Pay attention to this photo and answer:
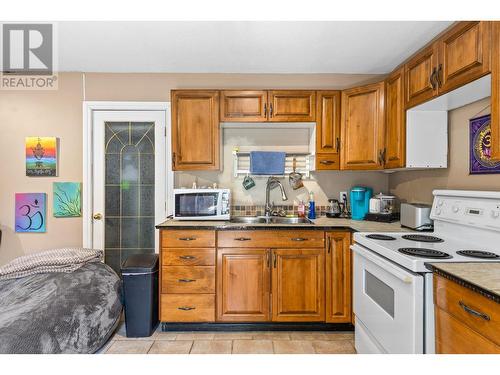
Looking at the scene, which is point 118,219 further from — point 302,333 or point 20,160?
point 302,333

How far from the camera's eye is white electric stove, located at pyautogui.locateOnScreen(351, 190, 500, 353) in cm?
129

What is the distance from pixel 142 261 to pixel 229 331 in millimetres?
957

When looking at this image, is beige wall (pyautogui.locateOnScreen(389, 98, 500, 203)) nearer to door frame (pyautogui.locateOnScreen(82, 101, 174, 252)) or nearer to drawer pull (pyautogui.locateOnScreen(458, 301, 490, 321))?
drawer pull (pyautogui.locateOnScreen(458, 301, 490, 321))

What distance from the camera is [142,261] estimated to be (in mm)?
2410

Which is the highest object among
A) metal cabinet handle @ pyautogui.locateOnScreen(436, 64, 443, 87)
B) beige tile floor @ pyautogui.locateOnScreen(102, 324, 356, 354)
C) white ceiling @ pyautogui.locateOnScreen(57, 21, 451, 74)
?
white ceiling @ pyautogui.locateOnScreen(57, 21, 451, 74)

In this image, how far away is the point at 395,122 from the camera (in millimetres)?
2289

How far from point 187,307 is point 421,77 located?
2.51 metres

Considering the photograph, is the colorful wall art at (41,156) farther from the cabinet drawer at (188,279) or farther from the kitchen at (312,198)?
the cabinet drawer at (188,279)

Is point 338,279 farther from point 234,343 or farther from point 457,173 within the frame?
point 457,173

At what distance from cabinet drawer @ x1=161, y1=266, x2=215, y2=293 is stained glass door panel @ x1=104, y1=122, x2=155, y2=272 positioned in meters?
0.75

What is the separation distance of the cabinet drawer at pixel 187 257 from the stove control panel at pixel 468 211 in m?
1.72

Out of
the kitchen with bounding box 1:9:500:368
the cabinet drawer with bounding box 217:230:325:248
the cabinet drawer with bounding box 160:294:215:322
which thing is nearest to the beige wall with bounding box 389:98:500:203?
the kitchen with bounding box 1:9:500:368

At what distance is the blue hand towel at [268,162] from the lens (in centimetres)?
277
